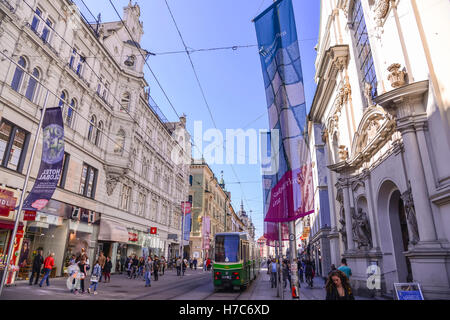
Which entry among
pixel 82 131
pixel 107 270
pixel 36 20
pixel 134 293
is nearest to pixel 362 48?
pixel 134 293

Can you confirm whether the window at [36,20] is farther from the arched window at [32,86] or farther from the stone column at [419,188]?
the stone column at [419,188]

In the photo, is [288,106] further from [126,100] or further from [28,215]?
[126,100]

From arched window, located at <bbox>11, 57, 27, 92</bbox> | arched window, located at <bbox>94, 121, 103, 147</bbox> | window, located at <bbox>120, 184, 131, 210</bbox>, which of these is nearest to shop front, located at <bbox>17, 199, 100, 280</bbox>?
window, located at <bbox>120, 184, 131, 210</bbox>

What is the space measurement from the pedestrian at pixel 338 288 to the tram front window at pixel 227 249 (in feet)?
38.0

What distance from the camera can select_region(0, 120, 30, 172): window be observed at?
1393cm

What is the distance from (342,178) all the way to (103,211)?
18.3m

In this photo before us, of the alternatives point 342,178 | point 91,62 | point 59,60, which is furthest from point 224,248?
point 91,62

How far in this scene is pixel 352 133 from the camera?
55.6ft

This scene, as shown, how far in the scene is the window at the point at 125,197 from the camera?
25672 mm

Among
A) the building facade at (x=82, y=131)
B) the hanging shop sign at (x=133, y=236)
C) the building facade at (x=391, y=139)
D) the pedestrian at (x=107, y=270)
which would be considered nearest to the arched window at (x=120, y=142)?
the building facade at (x=82, y=131)

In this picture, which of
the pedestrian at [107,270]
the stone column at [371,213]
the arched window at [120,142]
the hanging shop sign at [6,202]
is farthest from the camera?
the arched window at [120,142]

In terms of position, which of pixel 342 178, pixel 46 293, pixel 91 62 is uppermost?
pixel 91 62

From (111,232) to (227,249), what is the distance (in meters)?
10.7
